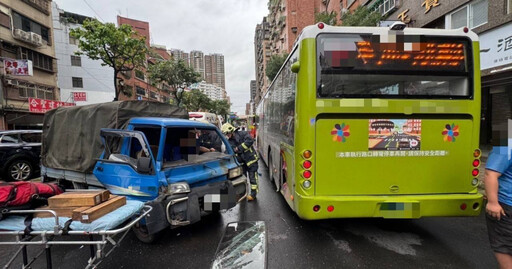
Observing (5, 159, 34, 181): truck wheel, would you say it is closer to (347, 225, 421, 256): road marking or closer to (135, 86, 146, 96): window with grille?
(347, 225, 421, 256): road marking

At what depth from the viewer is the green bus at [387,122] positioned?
2.95 meters

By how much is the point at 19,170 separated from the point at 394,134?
10.4 metres

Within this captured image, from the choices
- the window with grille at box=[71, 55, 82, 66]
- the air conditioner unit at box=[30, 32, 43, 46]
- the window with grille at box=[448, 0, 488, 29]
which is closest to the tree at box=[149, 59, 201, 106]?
the air conditioner unit at box=[30, 32, 43, 46]

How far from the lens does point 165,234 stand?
3686 mm

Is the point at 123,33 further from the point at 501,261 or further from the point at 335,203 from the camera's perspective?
the point at 501,261

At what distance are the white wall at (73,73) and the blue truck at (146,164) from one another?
25379 mm

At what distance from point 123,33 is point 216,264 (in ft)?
49.9

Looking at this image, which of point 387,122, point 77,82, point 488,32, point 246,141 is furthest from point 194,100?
point 387,122

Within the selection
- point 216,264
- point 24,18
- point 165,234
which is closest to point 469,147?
point 216,264

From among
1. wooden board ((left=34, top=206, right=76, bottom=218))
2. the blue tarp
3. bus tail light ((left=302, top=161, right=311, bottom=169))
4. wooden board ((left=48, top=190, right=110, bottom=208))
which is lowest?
the blue tarp

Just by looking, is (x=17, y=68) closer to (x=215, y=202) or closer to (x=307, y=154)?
(x=215, y=202)

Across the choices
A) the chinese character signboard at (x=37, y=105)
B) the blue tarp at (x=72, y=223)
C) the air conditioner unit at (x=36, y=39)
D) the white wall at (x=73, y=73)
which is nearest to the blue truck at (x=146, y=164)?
the blue tarp at (x=72, y=223)

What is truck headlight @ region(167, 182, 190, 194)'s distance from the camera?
10.2 ft

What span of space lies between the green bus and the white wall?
29.1 meters
